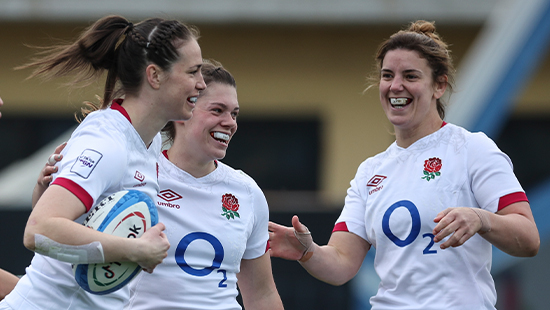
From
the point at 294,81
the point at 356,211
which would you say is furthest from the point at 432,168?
the point at 294,81

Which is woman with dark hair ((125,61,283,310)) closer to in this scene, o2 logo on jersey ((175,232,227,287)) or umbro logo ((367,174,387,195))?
o2 logo on jersey ((175,232,227,287))

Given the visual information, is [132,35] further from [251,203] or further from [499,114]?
[499,114]

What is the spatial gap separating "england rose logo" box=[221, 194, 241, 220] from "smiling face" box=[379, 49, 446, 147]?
0.90 m

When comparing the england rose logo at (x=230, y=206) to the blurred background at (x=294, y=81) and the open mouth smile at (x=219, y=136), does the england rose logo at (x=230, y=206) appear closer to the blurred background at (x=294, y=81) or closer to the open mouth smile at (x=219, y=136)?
the open mouth smile at (x=219, y=136)

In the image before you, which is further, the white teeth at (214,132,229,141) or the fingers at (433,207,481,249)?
the white teeth at (214,132,229,141)

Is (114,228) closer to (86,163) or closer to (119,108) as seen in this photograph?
(86,163)

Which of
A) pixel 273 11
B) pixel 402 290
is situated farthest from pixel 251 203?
pixel 273 11

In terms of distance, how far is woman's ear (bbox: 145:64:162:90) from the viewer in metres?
2.82

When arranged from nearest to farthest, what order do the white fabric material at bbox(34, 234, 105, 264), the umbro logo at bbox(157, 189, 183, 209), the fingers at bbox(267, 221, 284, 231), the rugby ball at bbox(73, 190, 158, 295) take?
the white fabric material at bbox(34, 234, 105, 264), the rugby ball at bbox(73, 190, 158, 295), the umbro logo at bbox(157, 189, 183, 209), the fingers at bbox(267, 221, 284, 231)

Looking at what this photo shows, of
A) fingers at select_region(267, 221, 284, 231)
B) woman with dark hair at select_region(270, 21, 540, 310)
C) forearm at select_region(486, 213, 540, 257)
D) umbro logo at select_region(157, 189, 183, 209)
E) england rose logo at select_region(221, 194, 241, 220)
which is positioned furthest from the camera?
fingers at select_region(267, 221, 284, 231)

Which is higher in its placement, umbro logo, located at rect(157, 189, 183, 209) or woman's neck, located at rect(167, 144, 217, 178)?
woman's neck, located at rect(167, 144, 217, 178)

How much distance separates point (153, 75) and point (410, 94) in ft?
4.42

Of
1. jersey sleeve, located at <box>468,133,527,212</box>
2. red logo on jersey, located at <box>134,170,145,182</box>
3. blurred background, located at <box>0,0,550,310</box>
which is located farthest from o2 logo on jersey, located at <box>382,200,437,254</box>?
blurred background, located at <box>0,0,550,310</box>

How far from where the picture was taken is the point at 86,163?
2490 mm
